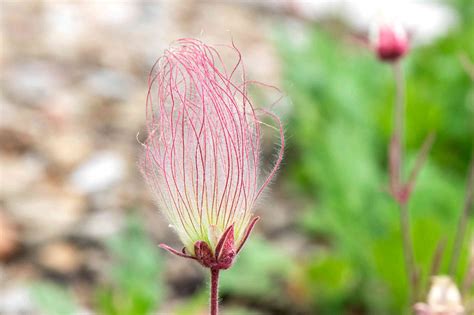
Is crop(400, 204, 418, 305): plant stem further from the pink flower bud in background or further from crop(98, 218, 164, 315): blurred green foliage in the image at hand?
crop(98, 218, 164, 315): blurred green foliage

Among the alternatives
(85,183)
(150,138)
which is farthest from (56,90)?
(150,138)

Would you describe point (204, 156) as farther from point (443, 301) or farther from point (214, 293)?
point (443, 301)

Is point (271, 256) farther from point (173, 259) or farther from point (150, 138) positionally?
point (150, 138)

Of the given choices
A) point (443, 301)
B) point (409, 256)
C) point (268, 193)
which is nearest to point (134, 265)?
point (409, 256)

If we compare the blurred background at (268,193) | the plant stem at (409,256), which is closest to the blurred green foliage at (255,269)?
the blurred background at (268,193)

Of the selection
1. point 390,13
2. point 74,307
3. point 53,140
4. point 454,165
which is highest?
point 53,140

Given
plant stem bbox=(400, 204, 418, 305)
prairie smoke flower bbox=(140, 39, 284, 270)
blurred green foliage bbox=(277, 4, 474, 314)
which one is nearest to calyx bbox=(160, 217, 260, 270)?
prairie smoke flower bbox=(140, 39, 284, 270)

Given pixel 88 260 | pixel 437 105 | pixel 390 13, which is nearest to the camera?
pixel 390 13
